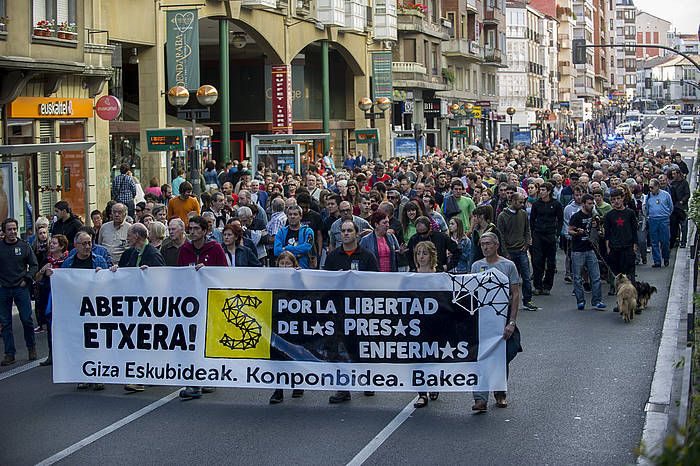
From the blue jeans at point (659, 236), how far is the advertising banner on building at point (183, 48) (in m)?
13.2

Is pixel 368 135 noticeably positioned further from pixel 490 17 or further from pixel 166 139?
pixel 490 17

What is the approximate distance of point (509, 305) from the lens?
10.7 metres

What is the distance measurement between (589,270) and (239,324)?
25.0ft

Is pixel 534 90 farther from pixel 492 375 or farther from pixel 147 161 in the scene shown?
pixel 492 375

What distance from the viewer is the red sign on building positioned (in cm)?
4119

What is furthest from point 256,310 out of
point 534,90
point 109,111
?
point 534,90

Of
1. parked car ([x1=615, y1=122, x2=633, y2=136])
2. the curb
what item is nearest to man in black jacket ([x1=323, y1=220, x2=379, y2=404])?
the curb

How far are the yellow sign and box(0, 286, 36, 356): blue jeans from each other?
11.6 metres

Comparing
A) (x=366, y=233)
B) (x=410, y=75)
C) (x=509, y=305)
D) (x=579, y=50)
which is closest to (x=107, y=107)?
(x=366, y=233)

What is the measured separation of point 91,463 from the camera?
9.15 m

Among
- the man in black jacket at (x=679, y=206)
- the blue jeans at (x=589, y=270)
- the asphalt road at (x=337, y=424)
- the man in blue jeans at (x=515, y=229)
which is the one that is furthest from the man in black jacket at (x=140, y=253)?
the man in black jacket at (x=679, y=206)

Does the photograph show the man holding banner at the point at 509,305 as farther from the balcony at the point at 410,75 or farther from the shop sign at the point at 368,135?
the balcony at the point at 410,75

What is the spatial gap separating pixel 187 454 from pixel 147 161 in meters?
23.6

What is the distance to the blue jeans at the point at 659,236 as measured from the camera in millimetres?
22672
